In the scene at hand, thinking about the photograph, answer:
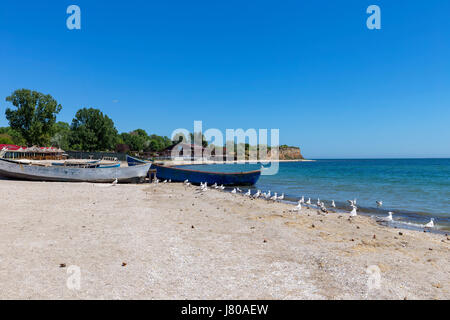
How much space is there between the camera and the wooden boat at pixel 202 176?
29234 millimetres

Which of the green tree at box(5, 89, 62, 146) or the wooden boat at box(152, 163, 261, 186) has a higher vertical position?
the green tree at box(5, 89, 62, 146)

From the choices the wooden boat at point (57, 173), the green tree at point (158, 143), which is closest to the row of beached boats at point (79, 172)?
the wooden boat at point (57, 173)

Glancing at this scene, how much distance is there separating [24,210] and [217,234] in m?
8.79

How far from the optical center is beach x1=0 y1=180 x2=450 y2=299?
4.89 m

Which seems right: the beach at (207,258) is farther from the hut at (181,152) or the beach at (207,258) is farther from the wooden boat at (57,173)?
the hut at (181,152)

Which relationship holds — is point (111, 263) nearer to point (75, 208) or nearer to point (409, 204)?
point (75, 208)

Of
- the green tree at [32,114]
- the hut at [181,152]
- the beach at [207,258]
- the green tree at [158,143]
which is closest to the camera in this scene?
the beach at [207,258]

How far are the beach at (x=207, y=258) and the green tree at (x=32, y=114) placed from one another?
5757 cm

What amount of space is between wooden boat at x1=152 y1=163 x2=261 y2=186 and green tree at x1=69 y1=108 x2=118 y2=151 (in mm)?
46637

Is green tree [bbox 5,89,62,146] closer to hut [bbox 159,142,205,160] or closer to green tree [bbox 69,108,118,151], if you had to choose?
green tree [bbox 69,108,118,151]

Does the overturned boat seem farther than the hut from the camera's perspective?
No

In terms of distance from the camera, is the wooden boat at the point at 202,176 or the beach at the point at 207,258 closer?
the beach at the point at 207,258

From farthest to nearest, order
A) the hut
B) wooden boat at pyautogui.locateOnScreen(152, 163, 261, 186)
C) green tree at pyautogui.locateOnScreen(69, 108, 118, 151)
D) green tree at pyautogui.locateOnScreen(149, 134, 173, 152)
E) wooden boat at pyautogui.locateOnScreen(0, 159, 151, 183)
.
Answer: green tree at pyautogui.locateOnScreen(149, 134, 173, 152) → the hut → green tree at pyautogui.locateOnScreen(69, 108, 118, 151) → wooden boat at pyautogui.locateOnScreen(152, 163, 261, 186) → wooden boat at pyautogui.locateOnScreen(0, 159, 151, 183)

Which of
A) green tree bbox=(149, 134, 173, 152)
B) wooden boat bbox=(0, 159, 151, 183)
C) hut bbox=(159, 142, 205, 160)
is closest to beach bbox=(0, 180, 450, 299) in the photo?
wooden boat bbox=(0, 159, 151, 183)
